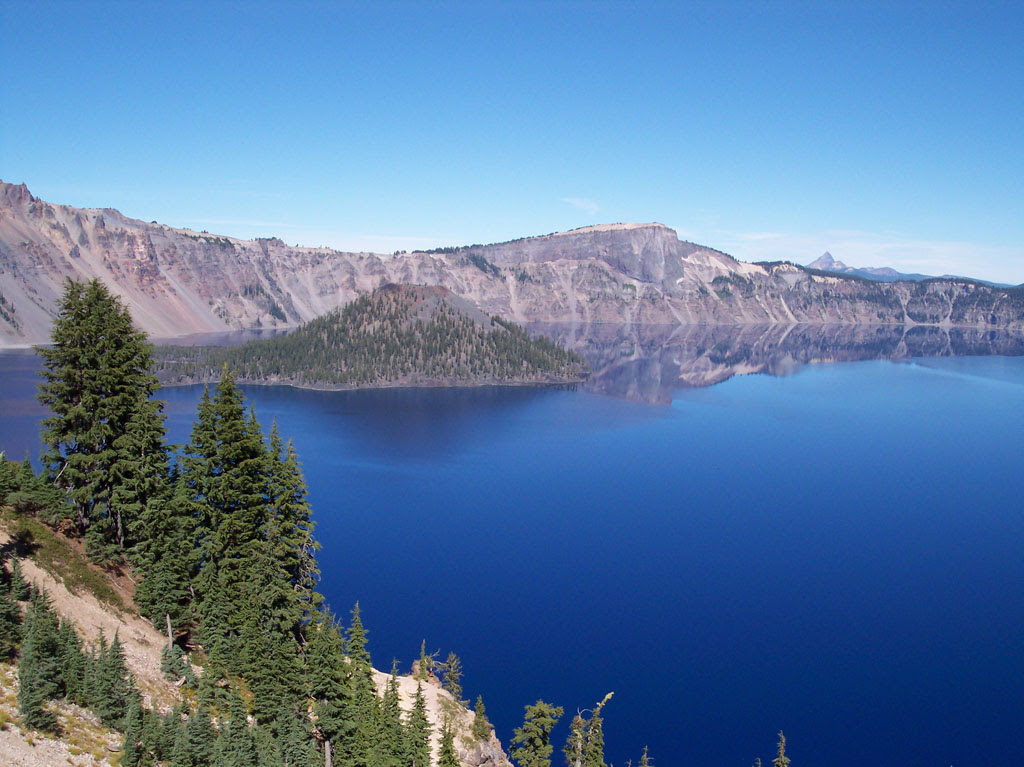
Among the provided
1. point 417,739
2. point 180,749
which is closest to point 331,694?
point 417,739

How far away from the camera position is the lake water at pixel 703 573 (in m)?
45.4

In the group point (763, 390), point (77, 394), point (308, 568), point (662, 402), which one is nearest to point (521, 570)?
point (308, 568)

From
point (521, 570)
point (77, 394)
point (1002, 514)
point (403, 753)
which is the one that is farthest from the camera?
point (1002, 514)

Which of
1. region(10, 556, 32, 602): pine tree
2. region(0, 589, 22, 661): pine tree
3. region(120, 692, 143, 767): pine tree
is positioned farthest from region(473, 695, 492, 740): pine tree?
region(0, 589, 22, 661): pine tree

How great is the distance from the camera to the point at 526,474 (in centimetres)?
9975

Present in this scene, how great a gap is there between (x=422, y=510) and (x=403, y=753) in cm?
5294

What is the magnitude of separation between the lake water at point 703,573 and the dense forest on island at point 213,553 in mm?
15605

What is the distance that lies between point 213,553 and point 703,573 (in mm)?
44794

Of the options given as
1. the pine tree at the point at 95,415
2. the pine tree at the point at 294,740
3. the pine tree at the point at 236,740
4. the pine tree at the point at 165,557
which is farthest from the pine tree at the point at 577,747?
the pine tree at the point at 95,415

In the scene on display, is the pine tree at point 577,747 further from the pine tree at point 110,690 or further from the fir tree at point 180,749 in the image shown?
the pine tree at point 110,690

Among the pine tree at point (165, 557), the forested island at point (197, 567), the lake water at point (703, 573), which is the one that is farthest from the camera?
the lake water at point (703, 573)

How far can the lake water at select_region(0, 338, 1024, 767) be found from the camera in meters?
45.4

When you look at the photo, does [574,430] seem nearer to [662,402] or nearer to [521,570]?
[662,402]

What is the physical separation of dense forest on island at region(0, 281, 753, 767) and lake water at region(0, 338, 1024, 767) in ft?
51.2
